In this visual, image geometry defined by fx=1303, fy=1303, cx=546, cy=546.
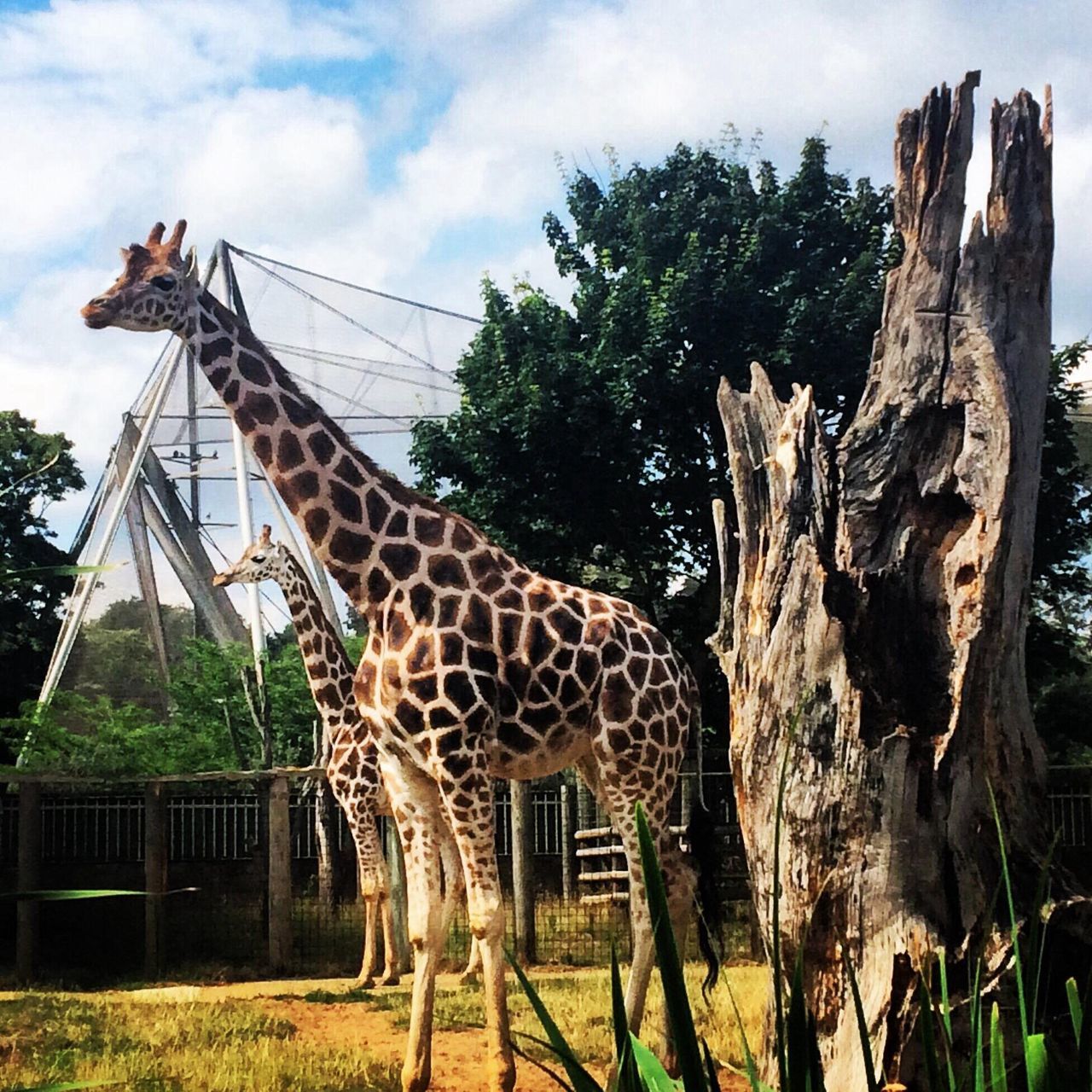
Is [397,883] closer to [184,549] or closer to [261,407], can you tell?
[261,407]

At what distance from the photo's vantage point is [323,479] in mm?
5543

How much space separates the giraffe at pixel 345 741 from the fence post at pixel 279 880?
2.08 ft

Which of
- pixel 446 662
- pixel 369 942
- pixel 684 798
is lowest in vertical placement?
pixel 369 942

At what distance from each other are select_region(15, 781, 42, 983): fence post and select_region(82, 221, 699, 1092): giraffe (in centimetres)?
489

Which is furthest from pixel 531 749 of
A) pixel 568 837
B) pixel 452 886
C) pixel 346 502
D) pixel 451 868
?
pixel 568 837

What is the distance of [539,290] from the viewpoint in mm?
13531

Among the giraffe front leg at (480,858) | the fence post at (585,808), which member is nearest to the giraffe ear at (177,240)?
the giraffe front leg at (480,858)

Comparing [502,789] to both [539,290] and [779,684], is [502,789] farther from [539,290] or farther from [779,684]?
[779,684]

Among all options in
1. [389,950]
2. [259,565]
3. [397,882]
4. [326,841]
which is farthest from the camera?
[326,841]

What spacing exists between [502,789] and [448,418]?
3938mm

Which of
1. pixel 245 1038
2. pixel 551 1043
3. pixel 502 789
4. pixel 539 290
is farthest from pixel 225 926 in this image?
pixel 551 1043

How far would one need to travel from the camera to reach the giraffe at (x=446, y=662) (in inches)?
200

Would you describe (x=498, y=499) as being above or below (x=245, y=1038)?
above

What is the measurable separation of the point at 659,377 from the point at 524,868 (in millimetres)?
4791
